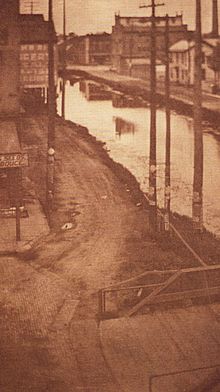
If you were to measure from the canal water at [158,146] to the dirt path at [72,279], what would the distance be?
2.36 m

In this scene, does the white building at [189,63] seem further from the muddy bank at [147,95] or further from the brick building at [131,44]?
the brick building at [131,44]

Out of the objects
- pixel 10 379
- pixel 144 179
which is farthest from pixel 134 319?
pixel 144 179

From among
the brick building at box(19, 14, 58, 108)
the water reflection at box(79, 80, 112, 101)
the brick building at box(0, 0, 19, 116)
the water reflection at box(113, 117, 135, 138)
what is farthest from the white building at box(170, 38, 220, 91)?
the brick building at box(0, 0, 19, 116)

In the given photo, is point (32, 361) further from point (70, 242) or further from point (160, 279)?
point (70, 242)

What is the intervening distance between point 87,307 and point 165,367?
3.54m

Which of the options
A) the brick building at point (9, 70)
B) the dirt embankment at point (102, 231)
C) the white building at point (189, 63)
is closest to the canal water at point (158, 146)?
the dirt embankment at point (102, 231)

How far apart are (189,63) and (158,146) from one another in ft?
117

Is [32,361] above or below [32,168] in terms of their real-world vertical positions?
below

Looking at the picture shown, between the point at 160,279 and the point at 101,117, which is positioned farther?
the point at 101,117

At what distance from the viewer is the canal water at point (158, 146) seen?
26344 mm

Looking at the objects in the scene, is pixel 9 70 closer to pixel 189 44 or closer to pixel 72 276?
pixel 72 276

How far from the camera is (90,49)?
110312 mm

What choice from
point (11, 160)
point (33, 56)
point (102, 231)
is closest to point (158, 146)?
point (33, 56)

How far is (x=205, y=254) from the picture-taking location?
60.3 ft
